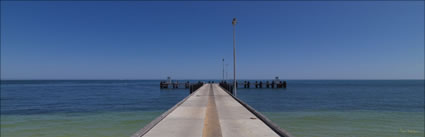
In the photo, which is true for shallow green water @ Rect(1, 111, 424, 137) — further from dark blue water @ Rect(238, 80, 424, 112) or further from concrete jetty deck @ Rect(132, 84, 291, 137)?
dark blue water @ Rect(238, 80, 424, 112)

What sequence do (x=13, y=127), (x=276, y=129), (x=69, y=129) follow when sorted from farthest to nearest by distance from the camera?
(x=13, y=127) → (x=69, y=129) → (x=276, y=129)

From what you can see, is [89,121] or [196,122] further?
[89,121]

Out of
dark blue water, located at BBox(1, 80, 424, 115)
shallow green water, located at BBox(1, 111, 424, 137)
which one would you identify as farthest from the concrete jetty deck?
dark blue water, located at BBox(1, 80, 424, 115)

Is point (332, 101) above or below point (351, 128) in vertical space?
below

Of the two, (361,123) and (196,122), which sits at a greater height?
(196,122)

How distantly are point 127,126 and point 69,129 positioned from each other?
3769 mm

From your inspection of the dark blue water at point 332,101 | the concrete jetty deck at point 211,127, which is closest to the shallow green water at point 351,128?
the concrete jetty deck at point 211,127

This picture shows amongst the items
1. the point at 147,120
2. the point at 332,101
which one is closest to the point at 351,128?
the point at 147,120

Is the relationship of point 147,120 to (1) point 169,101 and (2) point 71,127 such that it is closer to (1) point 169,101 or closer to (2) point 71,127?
(2) point 71,127

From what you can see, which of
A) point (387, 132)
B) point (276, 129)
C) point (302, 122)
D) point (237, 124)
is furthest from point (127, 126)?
point (387, 132)

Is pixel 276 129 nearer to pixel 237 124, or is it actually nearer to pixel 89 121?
pixel 237 124

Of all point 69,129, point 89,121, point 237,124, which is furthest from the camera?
point 89,121

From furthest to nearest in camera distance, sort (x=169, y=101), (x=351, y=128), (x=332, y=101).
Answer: (x=332, y=101)
(x=169, y=101)
(x=351, y=128)

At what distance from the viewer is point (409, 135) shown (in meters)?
13.6
